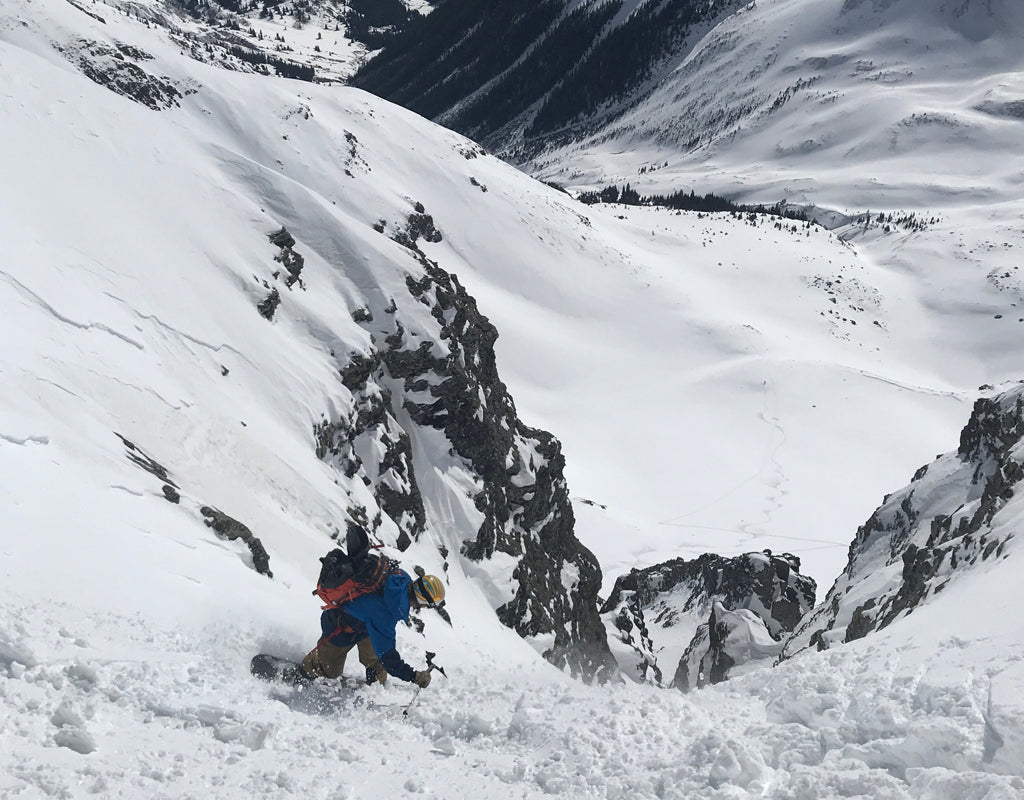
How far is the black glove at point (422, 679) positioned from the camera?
26.8ft

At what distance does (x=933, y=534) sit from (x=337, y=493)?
1546 centimetres

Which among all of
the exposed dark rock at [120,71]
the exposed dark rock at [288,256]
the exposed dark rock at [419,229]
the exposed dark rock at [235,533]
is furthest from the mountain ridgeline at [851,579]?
the exposed dark rock at [120,71]

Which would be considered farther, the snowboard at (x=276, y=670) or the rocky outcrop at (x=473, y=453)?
the rocky outcrop at (x=473, y=453)

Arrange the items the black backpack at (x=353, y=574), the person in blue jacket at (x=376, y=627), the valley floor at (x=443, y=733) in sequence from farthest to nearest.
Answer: the black backpack at (x=353, y=574) → the person in blue jacket at (x=376, y=627) → the valley floor at (x=443, y=733)

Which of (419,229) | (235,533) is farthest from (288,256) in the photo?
(419,229)

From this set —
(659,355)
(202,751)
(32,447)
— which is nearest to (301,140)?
(659,355)

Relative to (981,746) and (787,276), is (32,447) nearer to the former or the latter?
(981,746)

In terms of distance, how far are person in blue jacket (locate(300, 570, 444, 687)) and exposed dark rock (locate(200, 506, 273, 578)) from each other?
3.24m

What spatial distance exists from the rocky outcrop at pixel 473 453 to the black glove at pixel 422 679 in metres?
11.6

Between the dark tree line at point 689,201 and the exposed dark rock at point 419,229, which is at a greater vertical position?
the dark tree line at point 689,201

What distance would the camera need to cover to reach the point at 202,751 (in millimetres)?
5801

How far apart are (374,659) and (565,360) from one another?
172 feet

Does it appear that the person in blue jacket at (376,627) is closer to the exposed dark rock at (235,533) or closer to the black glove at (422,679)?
→ the black glove at (422,679)

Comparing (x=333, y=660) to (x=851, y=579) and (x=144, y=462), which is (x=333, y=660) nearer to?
(x=144, y=462)
